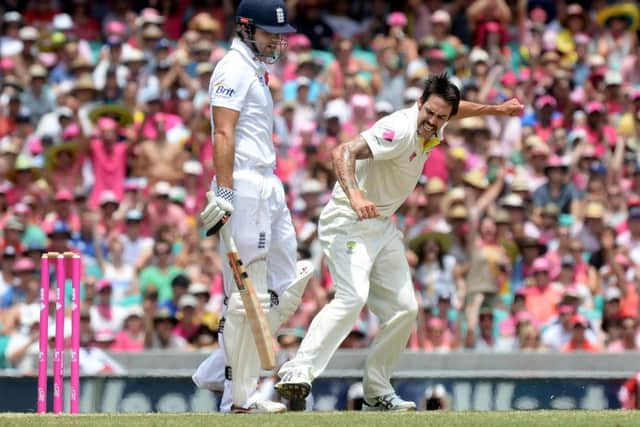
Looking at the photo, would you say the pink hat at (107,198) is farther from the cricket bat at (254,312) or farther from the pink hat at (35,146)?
the cricket bat at (254,312)

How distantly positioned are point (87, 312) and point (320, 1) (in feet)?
20.6

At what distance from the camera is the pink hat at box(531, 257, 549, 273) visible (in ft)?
44.1

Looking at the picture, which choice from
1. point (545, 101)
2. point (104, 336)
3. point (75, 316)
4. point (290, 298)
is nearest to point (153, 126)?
point (104, 336)

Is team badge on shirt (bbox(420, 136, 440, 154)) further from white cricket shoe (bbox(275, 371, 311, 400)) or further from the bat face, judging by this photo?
white cricket shoe (bbox(275, 371, 311, 400))

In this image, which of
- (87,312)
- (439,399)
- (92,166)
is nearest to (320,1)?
(92,166)

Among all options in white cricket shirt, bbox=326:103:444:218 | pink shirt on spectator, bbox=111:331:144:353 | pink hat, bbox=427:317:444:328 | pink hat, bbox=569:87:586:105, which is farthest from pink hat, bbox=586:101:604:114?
white cricket shirt, bbox=326:103:444:218

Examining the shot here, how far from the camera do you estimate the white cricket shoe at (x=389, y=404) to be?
8781mm

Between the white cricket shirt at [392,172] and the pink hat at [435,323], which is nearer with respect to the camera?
the white cricket shirt at [392,172]

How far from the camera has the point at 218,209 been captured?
26.9ft

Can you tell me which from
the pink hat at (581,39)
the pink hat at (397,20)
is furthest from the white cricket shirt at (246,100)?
the pink hat at (581,39)

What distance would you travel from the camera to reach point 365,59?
16516 mm

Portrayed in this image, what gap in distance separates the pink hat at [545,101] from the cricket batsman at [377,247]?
6.82 meters

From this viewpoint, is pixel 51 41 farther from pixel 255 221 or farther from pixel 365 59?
pixel 255 221

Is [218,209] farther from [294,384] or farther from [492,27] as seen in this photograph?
[492,27]
